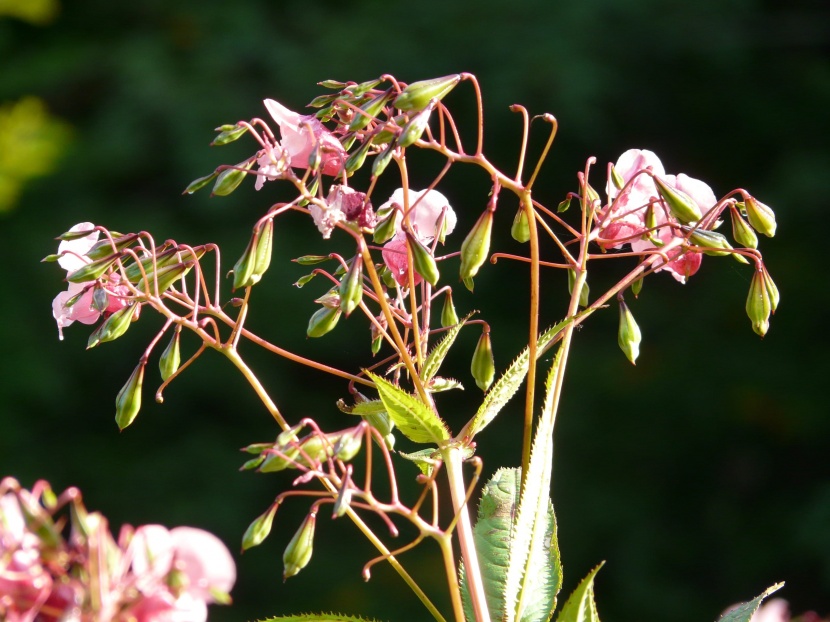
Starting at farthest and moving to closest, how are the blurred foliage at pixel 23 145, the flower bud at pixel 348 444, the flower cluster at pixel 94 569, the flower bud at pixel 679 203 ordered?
the blurred foliage at pixel 23 145, the flower bud at pixel 679 203, the flower bud at pixel 348 444, the flower cluster at pixel 94 569

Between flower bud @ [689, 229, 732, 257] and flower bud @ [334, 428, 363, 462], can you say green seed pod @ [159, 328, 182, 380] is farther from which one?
flower bud @ [689, 229, 732, 257]

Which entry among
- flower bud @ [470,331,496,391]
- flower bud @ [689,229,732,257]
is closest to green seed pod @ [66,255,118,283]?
flower bud @ [470,331,496,391]

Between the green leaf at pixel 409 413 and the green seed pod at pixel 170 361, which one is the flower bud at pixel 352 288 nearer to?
the green leaf at pixel 409 413

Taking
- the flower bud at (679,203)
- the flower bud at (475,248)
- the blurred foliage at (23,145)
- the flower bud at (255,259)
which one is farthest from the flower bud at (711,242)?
the blurred foliage at (23,145)

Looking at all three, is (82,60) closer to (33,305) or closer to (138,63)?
(138,63)

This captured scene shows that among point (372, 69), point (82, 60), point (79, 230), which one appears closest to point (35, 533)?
point (79, 230)
